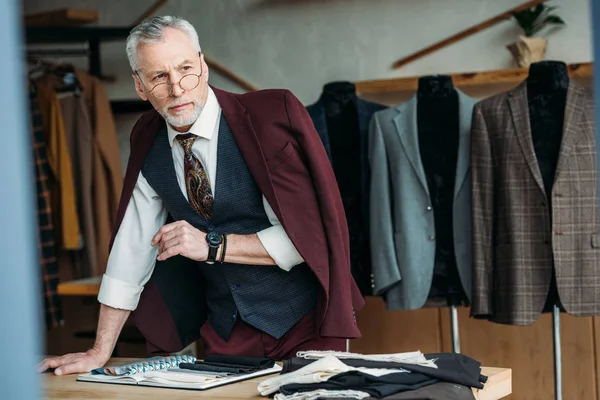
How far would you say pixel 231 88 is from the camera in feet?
16.6

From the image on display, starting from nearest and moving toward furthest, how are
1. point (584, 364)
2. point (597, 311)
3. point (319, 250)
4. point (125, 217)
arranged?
point (319, 250) < point (125, 217) < point (597, 311) < point (584, 364)

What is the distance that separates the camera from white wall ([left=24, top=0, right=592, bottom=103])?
14.6 feet

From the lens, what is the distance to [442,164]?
3.88 metres

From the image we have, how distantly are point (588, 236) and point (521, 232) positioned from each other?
256mm

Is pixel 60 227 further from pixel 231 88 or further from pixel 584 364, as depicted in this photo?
pixel 584 364

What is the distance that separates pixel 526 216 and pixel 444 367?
183cm

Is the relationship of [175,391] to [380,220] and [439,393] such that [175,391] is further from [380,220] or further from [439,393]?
[380,220]

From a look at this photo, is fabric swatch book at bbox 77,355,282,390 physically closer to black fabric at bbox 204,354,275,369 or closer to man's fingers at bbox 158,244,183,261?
black fabric at bbox 204,354,275,369

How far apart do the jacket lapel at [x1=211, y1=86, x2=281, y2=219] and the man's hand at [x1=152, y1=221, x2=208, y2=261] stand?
0.76 ft

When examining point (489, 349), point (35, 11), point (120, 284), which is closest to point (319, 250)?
point (120, 284)

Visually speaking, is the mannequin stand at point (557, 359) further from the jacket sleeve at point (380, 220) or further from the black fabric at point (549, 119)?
the jacket sleeve at point (380, 220)

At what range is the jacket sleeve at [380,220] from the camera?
3850mm

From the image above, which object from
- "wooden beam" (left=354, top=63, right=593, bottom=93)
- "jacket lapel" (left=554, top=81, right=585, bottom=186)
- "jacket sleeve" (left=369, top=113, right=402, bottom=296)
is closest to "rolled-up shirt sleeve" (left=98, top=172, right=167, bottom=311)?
"jacket sleeve" (left=369, top=113, right=402, bottom=296)

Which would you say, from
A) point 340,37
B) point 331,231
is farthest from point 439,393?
point 340,37
